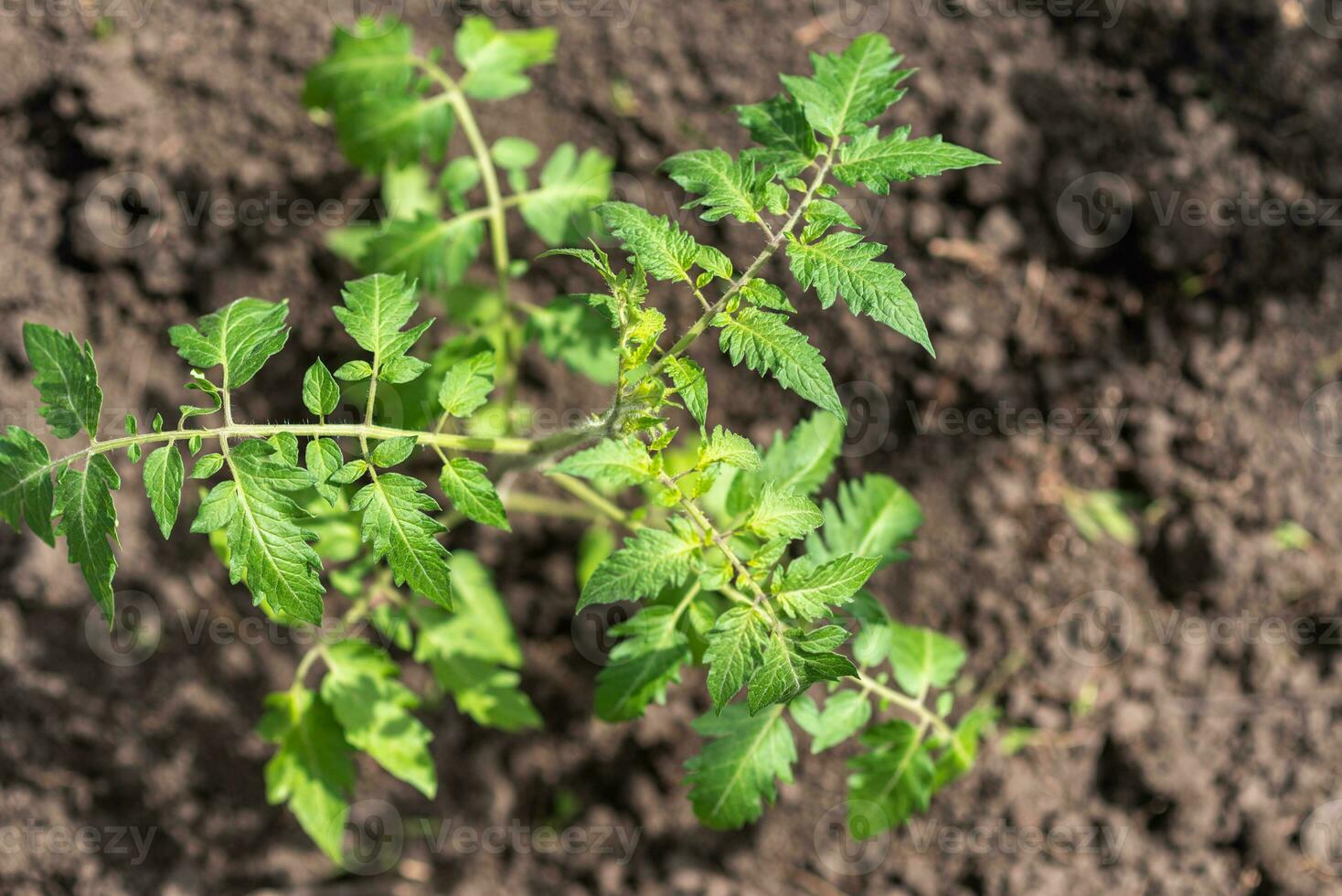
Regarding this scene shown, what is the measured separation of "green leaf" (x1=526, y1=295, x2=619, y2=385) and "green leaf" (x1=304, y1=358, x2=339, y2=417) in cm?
82

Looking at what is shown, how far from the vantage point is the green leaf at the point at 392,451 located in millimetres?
1709

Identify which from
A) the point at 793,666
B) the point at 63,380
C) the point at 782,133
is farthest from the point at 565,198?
the point at 793,666

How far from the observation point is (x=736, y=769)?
2.08m

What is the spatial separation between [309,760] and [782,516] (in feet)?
4.28

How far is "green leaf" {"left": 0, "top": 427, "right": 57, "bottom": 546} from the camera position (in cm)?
167

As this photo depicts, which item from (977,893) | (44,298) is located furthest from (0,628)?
(977,893)

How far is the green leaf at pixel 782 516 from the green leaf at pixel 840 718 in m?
0.59

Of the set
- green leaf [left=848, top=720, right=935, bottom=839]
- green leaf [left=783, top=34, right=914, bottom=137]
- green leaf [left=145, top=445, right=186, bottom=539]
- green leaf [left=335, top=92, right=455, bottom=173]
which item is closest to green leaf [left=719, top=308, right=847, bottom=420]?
green leaf [left=783, top=34, right=914, bottom=137]

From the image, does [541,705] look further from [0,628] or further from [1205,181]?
[1205,181]

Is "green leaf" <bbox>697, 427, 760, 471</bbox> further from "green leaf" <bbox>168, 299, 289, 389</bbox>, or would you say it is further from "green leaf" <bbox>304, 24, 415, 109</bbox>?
"green leaf" <bbox>304, 24, 415, 109</bbox>

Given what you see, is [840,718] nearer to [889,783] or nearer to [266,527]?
[889,783]

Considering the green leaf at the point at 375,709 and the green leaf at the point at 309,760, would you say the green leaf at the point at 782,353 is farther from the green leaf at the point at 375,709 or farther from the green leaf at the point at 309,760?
the green leaf at the point at 309,760

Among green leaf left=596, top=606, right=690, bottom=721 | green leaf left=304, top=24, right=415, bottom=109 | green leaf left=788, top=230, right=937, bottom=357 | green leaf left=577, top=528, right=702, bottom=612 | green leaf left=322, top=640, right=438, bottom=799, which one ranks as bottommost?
green leaf left=322, top=640, right=438, bottom=799

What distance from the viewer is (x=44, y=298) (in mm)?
3168
